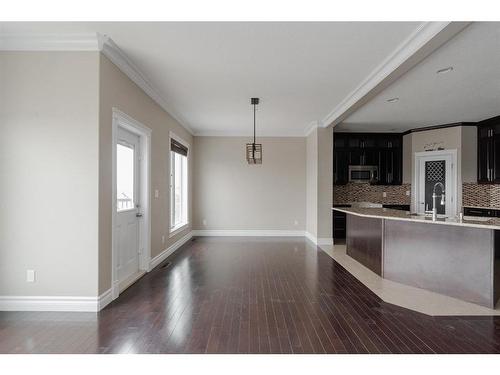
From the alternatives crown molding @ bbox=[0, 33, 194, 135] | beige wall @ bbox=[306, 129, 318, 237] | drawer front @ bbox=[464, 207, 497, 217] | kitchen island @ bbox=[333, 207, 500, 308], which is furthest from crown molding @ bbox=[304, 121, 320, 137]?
crown molding @ bbox=[0, 33, 194, 135]

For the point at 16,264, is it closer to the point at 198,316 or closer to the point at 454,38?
the point at 198,316

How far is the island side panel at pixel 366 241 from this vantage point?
439cm

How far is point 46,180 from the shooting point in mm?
3020

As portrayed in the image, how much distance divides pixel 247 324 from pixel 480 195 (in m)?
6.31

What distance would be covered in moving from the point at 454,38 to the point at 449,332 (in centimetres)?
278

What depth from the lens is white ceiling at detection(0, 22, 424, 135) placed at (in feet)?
9.18

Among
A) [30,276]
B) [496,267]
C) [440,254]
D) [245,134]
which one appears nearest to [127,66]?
[30,276]

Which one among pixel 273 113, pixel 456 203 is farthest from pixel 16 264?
pixel 456 203

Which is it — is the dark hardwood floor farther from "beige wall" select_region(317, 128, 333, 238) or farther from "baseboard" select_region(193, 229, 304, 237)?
"baseboard" select_region(193, 229, 304, 237)

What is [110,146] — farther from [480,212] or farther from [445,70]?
[480,212]

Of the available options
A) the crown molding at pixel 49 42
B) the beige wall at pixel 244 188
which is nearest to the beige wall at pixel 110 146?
the crown molding at pixel 49 42

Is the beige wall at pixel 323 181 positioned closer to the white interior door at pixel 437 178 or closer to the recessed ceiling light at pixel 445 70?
the white interior door at pixel 437 178

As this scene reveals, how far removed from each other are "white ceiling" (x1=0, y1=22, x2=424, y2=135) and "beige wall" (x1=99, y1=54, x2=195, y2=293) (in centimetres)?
30

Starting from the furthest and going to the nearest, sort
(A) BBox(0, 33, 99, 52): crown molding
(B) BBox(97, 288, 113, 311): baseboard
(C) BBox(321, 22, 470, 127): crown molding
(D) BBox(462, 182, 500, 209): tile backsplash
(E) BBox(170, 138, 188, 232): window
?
1. (E) BBox(170, 138, 188, 232): window
2. (D) BBox(462, 182, 500, 209): tile backsplash
3. (B) BBox(97, 288, 113, 311): baseboard
4. (A) BBox(0, 33, 99, 52): crown molding
5. (C) BBox(321, 22, 470, 127): crown molding
